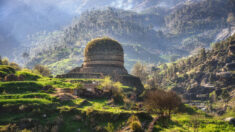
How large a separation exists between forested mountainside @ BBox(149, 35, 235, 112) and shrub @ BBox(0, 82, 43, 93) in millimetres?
64403

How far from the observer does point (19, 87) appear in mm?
24312

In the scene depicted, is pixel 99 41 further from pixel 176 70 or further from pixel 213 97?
pixel 176 70

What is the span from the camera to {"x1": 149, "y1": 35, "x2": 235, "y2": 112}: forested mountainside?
9300cm

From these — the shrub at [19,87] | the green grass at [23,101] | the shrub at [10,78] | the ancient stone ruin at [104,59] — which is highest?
the ancient stone ruin at [104,59]

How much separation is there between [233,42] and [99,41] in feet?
301

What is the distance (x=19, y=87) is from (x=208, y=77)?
102453 mm

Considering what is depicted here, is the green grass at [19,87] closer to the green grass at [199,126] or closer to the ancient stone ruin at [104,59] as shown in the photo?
the green grass at [199,126]

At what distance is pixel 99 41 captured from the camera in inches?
2089

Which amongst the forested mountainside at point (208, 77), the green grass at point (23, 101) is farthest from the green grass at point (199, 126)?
the forested mountainside at point (208, 77)

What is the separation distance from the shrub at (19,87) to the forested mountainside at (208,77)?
6440 cm

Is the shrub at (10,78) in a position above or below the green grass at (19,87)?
above

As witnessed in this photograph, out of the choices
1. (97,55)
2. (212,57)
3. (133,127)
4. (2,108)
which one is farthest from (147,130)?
(212,57)

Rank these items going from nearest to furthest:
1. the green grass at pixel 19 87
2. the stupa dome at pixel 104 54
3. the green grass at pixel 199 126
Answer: the green grass at pixel 199 126 < the green grass at pixel 19 87 < the stupa dome at pixel 104 54

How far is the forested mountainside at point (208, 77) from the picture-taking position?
93.0m
